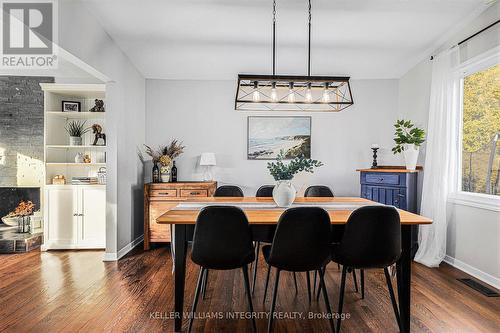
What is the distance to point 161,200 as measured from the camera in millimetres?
4387

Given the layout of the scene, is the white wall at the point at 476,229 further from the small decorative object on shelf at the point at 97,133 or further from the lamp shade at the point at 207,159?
the small decorative object on shelf at the point at 97,133

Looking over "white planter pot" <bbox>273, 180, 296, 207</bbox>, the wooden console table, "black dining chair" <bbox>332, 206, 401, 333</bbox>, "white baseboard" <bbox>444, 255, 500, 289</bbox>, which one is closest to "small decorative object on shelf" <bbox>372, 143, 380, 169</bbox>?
"white baseboard" <bbox>444, 255, 500, 289</bbox>

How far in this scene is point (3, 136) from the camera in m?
4.55

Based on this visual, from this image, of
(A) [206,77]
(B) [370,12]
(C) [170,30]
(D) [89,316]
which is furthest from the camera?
(A) [206,77]

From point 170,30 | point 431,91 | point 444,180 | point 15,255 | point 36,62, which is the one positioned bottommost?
point 15,255

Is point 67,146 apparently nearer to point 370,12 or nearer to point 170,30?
point 170,30

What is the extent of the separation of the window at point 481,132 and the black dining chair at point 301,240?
7.46 feet

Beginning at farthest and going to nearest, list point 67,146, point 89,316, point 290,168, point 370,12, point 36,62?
point 67,146 → point 36,62 → point 370,12 → point 290,168 → point 89,316

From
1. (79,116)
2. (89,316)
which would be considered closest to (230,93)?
(79,116)

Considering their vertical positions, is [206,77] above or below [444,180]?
above

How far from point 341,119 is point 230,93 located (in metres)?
1.87

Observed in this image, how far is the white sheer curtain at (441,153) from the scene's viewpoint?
3.60 meters

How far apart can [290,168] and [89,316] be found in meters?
2.02

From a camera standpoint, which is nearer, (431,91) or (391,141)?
(431,91)
